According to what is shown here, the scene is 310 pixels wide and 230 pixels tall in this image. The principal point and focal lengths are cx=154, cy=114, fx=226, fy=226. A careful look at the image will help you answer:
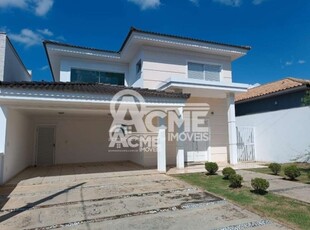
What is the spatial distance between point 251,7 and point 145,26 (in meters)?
7.22

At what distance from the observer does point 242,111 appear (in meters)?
18.7

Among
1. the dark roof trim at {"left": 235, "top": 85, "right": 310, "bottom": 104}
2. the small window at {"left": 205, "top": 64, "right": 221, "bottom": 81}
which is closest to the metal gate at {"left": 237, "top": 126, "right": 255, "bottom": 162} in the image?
the dark roof trim at {"left": 235, "top": 85, "right": 310, "bottom": 104}

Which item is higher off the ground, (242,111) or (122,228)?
(242,111)

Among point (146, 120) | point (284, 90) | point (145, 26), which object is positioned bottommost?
point (146, 120)

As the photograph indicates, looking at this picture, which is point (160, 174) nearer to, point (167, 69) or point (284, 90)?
point (167, 69)

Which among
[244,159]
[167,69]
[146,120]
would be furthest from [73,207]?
[244,159]

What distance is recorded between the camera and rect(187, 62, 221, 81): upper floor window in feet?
49.8

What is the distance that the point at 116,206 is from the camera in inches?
255

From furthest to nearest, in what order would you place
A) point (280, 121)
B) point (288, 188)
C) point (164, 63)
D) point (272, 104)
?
point (272, 104), point (280, 121), point (164, 63), point (288, 188)

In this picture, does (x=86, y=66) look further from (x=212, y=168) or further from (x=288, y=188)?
(x=288, y=188)

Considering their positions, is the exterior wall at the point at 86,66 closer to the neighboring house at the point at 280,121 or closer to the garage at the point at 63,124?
the garage at the point at 63,124

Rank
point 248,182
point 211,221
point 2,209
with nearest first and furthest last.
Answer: point 211,221, point 2,209, point 248,182

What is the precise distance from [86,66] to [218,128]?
10.3 meters

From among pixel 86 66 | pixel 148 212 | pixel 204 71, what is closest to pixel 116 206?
pixel 148 212
